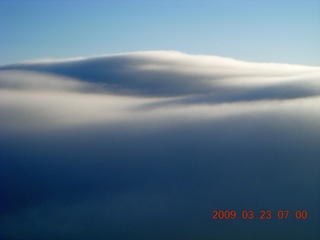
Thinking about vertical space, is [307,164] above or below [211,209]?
above

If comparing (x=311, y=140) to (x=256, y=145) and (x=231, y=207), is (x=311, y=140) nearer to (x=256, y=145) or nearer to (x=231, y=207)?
(x=256, y=145)

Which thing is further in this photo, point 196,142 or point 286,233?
point 196,142

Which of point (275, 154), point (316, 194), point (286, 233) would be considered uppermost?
point (275, 154)

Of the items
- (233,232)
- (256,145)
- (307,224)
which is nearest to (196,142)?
(256,145)

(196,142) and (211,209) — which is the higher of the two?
(196,142)

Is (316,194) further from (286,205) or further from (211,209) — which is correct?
(211,209)

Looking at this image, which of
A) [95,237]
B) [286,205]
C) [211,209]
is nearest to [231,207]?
[211,209]
